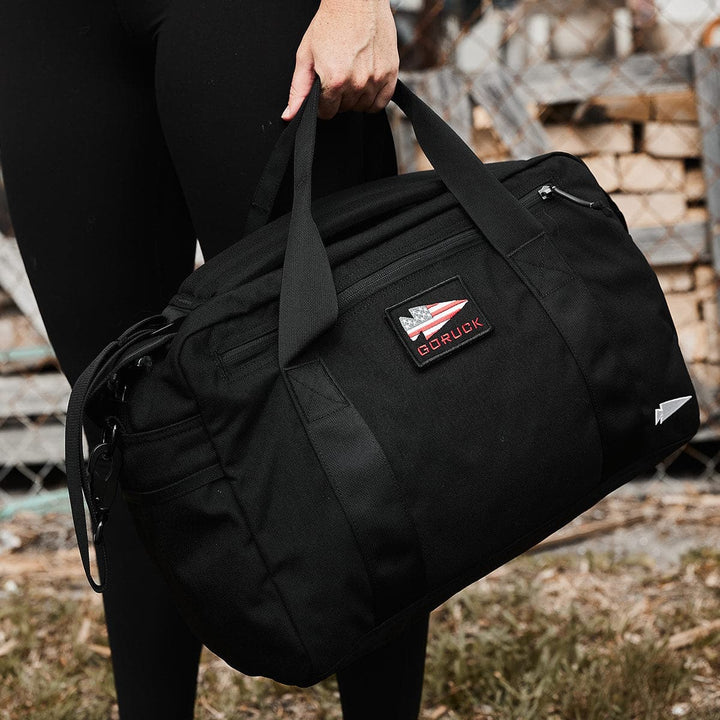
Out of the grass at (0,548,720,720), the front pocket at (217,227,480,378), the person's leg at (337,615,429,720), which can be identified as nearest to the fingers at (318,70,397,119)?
the front pocket at (217,227,480,378)

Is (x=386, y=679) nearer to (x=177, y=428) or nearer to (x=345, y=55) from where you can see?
(x=177, y=428)

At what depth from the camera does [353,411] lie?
2.92 ft

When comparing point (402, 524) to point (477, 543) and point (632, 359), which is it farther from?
point (632, 359)

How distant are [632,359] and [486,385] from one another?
7.4 inches

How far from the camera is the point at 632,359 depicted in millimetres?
1010

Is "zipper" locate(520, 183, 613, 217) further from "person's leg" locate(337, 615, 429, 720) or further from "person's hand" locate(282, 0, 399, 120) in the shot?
"person's leg" locate(337, 615, 429, 720)

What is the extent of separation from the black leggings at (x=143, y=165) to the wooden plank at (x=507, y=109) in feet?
5.63

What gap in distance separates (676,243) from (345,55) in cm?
204

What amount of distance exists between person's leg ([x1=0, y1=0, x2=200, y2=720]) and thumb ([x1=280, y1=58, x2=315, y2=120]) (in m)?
0.19

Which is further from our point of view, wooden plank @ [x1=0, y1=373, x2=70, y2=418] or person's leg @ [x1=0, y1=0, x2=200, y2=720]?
wooden plank @ [x1=0, y1=373, x2=70, y2=418]

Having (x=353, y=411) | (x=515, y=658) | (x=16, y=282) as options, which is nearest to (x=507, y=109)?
(x=16, y=282)

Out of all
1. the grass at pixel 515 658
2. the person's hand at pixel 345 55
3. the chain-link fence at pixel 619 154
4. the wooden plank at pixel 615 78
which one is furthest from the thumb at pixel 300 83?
the wooden plank at pixel 615 78

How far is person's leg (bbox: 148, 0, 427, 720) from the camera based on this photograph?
0.91 m

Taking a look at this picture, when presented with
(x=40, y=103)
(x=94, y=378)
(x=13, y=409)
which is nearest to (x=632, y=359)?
(x=94, y=378)
